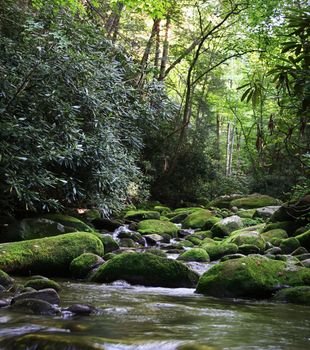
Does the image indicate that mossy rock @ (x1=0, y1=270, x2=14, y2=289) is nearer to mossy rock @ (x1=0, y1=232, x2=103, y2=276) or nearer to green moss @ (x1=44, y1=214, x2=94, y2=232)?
mossy rock @ (x1=0, y1=232, x2=103, y2=276)

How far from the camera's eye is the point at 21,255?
6371mm

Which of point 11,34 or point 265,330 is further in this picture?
point 11,34

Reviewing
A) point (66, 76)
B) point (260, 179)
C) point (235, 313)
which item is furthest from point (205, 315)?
point (260, 179)

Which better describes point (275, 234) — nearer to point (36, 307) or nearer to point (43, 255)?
point (43, 255)

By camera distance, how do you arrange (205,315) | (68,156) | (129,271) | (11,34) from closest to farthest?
(205,315) → (129,271) → (68,156) → (11,34)

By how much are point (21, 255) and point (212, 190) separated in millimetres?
15353

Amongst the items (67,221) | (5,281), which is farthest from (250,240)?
(5,281)

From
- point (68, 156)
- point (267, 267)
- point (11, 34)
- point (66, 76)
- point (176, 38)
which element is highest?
point (176, 38)

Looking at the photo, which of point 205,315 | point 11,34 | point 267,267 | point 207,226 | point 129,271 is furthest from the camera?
point 207,226

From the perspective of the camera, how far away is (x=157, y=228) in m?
11.4

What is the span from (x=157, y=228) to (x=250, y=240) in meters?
3.29

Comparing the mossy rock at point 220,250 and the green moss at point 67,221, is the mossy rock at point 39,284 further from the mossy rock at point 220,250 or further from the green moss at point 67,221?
the green moss at point 67,221

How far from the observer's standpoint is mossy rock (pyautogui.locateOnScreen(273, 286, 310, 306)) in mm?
5109

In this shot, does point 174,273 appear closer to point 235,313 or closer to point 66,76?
point 235,313
